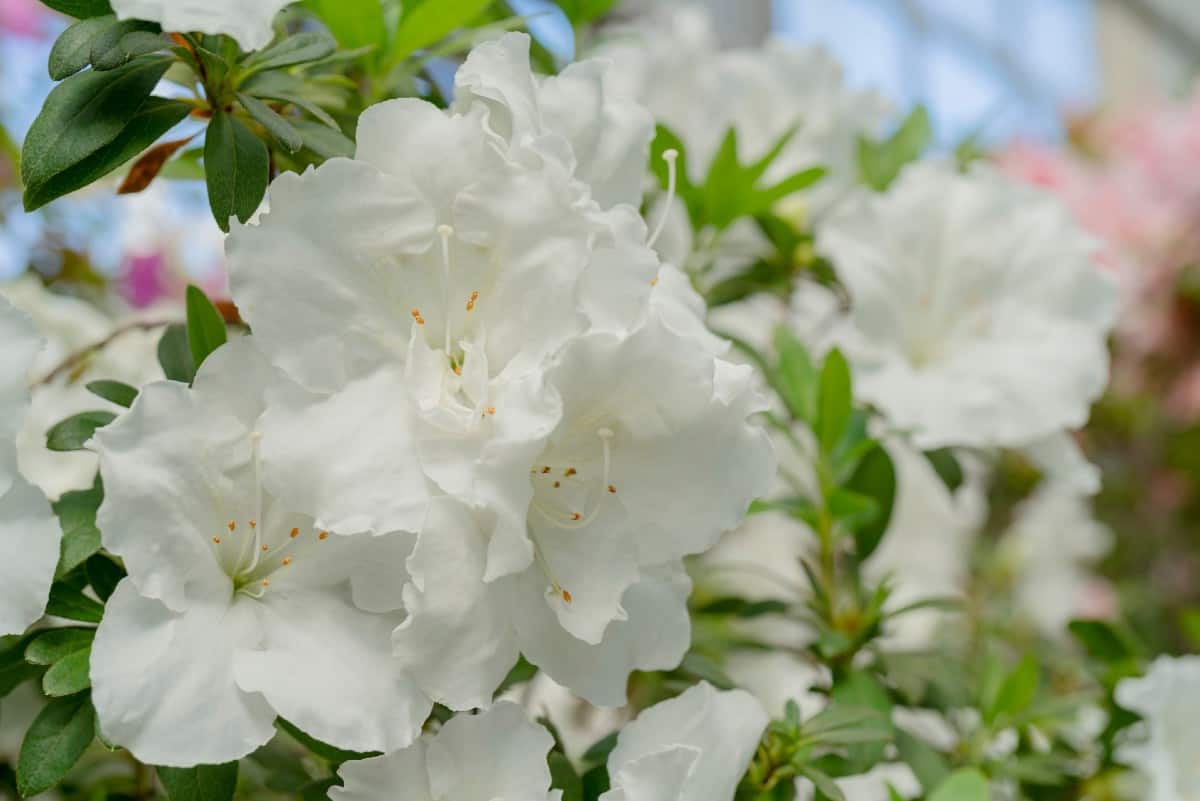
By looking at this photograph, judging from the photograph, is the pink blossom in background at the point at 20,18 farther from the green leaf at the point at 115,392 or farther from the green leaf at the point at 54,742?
the green leaf at the point at 54,742

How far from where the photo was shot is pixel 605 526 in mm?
566

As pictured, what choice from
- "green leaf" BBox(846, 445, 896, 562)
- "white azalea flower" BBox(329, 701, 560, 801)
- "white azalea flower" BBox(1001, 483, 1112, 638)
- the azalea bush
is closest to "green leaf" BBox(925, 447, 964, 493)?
"green leaf" BBox(846, 445, 896, 562)

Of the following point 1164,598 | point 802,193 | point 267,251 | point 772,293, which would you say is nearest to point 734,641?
point 772,293

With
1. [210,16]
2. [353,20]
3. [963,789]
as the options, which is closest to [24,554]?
[210,16]

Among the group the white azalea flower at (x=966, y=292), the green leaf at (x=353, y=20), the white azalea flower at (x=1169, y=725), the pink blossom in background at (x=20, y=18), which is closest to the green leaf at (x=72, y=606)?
the green leaf at (x=353, y=20)

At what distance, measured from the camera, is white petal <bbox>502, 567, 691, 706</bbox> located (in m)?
0.56

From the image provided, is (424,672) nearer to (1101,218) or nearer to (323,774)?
(323,774)

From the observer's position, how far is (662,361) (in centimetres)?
53

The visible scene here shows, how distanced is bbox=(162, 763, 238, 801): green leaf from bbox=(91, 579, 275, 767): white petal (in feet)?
0.19

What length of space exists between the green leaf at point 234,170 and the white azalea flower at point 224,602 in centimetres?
8

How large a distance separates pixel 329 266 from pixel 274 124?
0.08 m

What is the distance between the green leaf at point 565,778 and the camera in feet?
2.12

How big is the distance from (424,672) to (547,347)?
15cm

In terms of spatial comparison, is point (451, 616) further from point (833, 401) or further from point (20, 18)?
point (20, 18)
